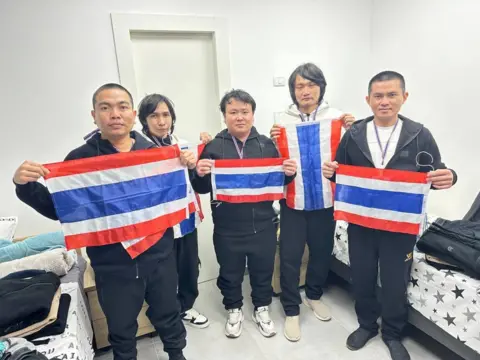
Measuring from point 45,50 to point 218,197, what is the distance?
1626mm

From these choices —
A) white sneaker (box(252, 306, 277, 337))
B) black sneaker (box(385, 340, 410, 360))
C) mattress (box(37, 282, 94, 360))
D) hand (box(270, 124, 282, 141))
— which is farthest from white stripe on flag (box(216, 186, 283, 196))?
black sneaker (box(385, 340, 410, 360))

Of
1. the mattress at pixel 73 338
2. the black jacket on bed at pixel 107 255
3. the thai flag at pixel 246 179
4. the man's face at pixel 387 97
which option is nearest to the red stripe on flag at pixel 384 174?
the man's face at pixel 387 97

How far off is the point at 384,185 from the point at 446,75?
4.90ft

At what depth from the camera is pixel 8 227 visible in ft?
7.13

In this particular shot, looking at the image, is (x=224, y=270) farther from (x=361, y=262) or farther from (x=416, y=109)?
(x=416, y=109)

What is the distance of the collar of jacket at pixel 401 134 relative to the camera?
5.42ft

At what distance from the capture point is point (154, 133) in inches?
74.7

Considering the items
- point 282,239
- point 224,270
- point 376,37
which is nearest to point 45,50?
point 224,270

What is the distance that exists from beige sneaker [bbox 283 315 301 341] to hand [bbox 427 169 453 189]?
1.22 m

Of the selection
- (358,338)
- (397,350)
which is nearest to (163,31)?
(358,338)

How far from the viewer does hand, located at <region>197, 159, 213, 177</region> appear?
180 centimetres

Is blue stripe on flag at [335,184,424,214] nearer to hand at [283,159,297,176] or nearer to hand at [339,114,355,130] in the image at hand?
hand at [283,159,297,176]

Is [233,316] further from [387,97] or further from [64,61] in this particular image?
[64,61]

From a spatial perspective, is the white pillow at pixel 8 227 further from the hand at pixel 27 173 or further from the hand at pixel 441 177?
the hand at pixel 441 177
